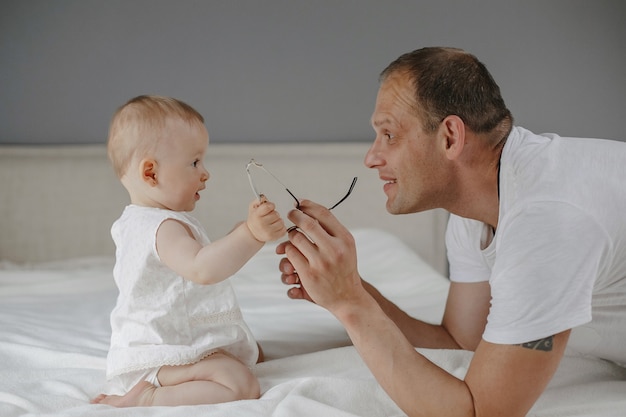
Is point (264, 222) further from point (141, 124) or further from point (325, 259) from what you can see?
point (141, 124)

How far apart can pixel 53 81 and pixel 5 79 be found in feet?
0.61

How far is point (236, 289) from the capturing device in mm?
2500

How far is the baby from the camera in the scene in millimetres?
1474

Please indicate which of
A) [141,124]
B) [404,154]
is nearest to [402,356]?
[404,154]

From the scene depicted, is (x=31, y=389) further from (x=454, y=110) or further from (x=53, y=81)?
(x=53, y=81)

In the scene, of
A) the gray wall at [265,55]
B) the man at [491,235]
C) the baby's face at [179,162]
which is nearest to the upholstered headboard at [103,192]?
the gray wall at [265,55]

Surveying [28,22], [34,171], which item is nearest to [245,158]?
[34,171]

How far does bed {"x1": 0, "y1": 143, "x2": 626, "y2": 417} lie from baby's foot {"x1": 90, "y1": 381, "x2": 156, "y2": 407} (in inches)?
1.7

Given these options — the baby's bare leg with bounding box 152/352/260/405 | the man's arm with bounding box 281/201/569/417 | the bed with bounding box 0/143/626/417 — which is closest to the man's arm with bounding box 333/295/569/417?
the man's arm with bounding box 281/201/569/417

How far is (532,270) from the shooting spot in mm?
1322

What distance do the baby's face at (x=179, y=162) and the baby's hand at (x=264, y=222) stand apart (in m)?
0.22

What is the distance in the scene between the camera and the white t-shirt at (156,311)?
151 cm

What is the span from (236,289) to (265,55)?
119 cm

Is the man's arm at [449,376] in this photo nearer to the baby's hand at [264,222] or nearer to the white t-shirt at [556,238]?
the white t-shirt at [556,238]
